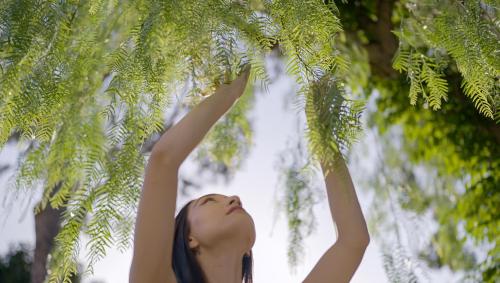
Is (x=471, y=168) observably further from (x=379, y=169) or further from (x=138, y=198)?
(x=138, y=198)

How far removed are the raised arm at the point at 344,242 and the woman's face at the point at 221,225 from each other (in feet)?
0.44

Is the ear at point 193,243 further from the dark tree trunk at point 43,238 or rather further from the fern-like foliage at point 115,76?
the dark tree trunk at point 43,238

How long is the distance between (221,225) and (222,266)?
69 mm

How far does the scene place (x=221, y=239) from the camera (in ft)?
4.35

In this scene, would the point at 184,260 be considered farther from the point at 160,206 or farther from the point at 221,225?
the point at 160,206

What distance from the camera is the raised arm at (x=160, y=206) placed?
3.80ft

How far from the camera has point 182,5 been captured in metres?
1.34

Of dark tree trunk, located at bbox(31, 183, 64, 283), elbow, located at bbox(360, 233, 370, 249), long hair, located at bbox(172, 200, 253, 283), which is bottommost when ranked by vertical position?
elbow, located at bbox(360, 233, 370, 249)

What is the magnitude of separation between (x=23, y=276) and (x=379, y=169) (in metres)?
2.47

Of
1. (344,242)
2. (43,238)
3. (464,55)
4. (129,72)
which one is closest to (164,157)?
(129,72)

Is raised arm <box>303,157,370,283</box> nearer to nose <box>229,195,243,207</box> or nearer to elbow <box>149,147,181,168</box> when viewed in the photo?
nose <box>229,195,243,207</box>

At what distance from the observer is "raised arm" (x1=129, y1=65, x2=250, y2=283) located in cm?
116

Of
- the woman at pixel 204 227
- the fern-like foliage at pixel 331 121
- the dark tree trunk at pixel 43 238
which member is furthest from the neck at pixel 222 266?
the dark tree trunk at pixel 43 238

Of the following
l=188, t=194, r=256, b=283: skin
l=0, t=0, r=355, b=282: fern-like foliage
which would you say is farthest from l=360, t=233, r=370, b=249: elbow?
l=0, t=0, r=355, b=282: fern-like foliage
